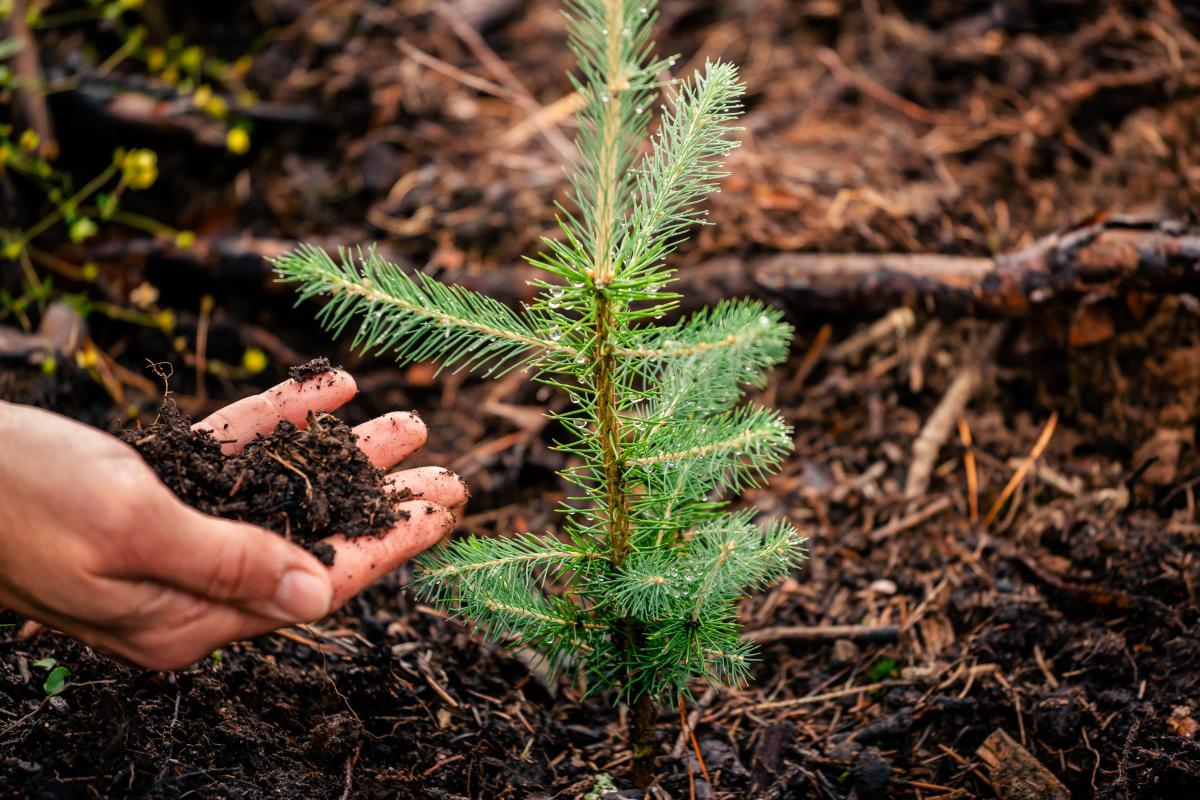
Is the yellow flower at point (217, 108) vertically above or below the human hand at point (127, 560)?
above

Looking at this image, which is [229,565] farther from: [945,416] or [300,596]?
[945,416]

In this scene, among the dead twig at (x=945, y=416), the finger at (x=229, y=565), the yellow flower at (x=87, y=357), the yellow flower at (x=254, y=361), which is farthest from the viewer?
the yellow flower at (x=254, y=361)

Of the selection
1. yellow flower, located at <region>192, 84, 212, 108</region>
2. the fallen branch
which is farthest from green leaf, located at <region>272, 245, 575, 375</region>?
yellow flower, located at <region>192, 84, 212, 108</region>

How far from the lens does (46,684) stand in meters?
2.15

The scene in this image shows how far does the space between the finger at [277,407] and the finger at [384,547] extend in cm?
41

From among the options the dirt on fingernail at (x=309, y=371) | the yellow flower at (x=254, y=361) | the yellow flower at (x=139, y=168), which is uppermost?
the yellow flower at (x=139, y=168)

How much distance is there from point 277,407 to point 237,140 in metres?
2.51

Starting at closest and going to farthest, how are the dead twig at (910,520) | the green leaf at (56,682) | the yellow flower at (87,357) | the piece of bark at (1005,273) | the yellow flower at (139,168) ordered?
the green leaf at (56,682)
the piece of bark at (1005,273)
the dead twig at (910,520)
the yellow flower at (87,357)
the yellow flower at (139,168)

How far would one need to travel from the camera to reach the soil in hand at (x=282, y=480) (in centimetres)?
201

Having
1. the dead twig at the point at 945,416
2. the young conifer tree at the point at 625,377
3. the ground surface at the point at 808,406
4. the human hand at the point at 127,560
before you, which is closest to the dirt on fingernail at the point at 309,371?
the young conifer tree at the point at 625,377

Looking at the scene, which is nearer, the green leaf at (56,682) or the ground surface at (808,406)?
the green leaf at (56,682)

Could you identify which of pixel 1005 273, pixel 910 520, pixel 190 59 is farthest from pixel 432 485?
pixel 190 59

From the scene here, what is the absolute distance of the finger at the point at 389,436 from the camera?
2320 millimetres

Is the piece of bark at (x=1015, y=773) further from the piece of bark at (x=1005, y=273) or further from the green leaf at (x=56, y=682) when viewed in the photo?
the green leaf at (x=56, y=682)
